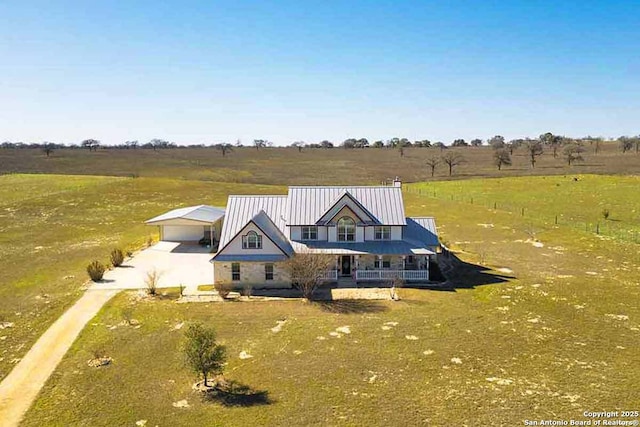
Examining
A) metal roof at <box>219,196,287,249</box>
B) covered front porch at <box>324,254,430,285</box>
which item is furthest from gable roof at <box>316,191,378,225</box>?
metal roof at <box>219,196,287,249</box>

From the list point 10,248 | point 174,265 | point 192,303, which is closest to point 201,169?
point 10,248

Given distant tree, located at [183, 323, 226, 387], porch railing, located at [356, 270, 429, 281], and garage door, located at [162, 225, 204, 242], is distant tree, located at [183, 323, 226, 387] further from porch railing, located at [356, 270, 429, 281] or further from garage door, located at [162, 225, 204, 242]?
garage door, located at [162, 225, 204, 242]

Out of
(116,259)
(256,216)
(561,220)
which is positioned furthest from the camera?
(561,220)

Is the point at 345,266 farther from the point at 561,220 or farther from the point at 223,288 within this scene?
the point at 561,220

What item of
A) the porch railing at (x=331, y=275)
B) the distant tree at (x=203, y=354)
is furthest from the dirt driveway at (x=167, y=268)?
the distant tree at (x=203, y=354)

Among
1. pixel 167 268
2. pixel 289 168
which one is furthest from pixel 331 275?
pixel 289 168
